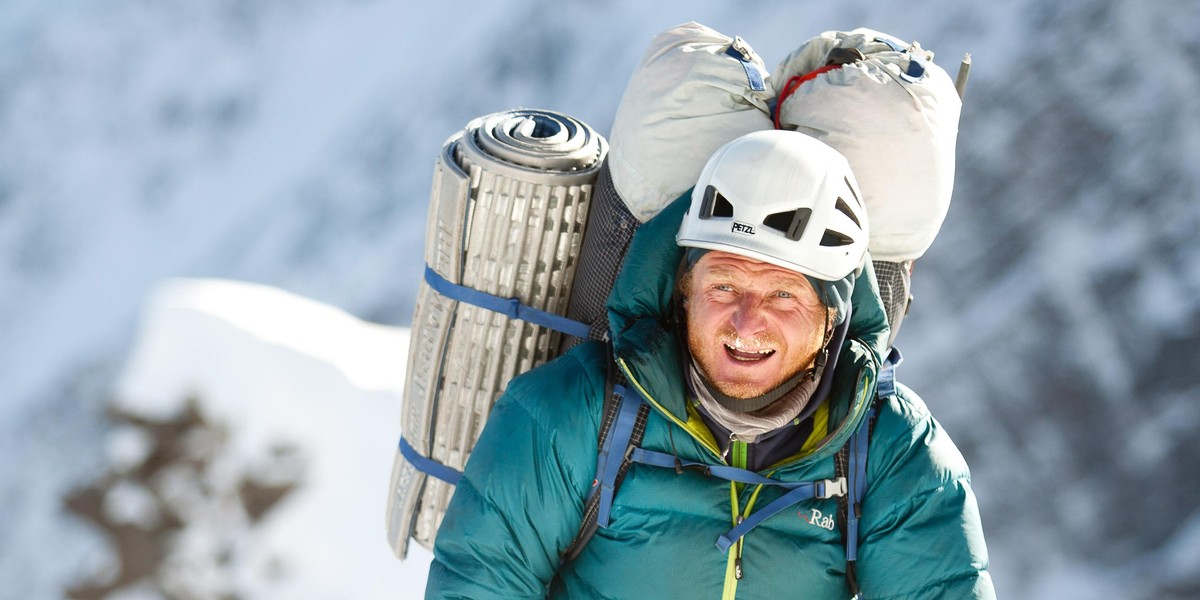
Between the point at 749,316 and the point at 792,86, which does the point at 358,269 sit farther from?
the point at 749,316

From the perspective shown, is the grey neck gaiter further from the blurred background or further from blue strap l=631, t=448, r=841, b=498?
the blurred background

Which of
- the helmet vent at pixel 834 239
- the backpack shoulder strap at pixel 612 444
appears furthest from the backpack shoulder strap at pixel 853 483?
the backpack shoulder strap at pixel 612 444

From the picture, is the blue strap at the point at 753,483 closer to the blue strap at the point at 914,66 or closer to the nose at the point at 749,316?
the nose at the point at 749,316

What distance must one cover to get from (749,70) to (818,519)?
1.12 metres

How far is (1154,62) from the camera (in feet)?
31.7

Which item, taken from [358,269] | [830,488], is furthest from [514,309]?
[358,269]

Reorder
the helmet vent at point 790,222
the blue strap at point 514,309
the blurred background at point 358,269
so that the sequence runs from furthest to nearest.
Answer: the blurred background at point 358,269, the blue strap at point 514,309, the helmet vent at point 790,222

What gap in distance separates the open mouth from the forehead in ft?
0.52

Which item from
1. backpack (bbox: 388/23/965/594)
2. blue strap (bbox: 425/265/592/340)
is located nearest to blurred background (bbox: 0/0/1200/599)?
blue strap (bbox: 425/265/592/340)

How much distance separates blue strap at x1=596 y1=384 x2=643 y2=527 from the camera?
2.62 meters

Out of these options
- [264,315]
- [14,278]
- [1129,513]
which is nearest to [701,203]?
[264,315]

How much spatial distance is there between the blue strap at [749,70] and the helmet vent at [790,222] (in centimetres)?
42

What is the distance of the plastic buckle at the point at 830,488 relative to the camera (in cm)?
264

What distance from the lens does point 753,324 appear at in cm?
258
